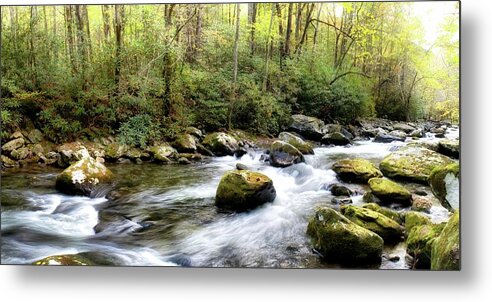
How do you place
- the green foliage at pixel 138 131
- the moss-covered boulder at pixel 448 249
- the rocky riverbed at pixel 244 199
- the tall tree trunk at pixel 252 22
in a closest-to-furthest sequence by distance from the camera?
the moss-covered boulder at pixel 448 249 → the rocky riverbed at pixel 244 199 → the tall tree trunk at pixel 252 22 → the green foliage at pixel 138 131

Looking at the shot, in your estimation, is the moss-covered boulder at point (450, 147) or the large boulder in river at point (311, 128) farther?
the large boulder in river at point (311, 128)

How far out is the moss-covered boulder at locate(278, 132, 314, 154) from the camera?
3.28 m

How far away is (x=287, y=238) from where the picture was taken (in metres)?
3.17

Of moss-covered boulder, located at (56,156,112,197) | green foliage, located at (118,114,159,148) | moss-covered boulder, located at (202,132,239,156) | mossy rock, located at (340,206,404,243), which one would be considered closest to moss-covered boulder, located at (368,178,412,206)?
mossy rock, located at (340,206,404,243)

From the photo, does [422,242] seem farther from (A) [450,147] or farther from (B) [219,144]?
(B) [219,144]

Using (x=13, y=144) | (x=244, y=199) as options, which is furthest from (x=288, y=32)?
(x=13, y=144)

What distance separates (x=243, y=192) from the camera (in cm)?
328

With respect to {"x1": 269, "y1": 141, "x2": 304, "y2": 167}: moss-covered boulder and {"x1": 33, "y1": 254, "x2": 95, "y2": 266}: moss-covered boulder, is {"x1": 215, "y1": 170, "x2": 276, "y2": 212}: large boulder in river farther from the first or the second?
{"x1": 33, "y1": 254, "x2": 95, "y2": 266}: moss-covered boulder

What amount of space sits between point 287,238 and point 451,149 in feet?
4.03

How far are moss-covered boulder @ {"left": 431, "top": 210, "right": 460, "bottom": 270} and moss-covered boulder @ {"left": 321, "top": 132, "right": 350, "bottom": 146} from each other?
850 millimetres

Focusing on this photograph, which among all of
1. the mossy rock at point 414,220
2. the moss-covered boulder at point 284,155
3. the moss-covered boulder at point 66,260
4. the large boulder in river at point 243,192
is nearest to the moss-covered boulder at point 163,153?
the large boulder in river at point 243,192

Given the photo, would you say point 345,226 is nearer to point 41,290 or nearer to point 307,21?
point 307,21

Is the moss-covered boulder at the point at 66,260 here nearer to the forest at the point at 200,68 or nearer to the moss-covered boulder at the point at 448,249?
the forest at the point at 200,68

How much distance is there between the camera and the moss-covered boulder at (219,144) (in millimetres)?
3340
